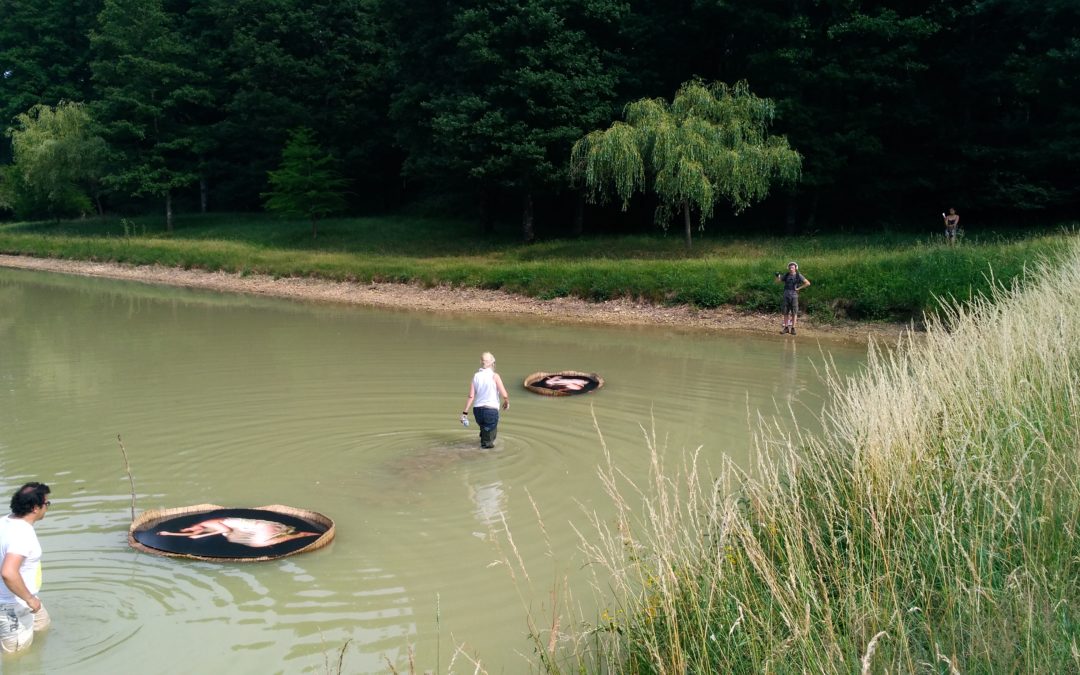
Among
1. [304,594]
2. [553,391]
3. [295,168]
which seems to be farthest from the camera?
[295,168]

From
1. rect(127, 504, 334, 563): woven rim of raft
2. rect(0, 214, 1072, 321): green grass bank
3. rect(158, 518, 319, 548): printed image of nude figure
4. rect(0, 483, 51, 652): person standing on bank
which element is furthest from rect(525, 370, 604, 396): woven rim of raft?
rect(0, 483, 51, 652): person standing on bank

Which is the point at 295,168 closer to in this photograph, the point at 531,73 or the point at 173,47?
the point at 173,47

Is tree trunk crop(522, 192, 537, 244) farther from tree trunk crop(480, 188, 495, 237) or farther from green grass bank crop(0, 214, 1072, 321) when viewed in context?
tree trunk crop(480, 188, 495, 237)

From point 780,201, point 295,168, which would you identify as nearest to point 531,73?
point 780,201

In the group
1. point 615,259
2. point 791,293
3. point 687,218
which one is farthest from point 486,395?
point 615,259

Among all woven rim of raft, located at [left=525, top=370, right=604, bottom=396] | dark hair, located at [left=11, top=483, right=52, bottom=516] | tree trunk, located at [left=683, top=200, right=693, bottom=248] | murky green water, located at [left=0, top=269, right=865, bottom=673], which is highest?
tree trunk, located at [left=683, top=200, right=693, bottom=248]

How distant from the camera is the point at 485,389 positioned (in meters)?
13.2

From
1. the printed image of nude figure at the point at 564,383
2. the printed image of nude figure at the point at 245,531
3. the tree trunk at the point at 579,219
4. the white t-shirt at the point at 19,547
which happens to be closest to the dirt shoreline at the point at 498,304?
the printed image of nude figure at the point at 564,383

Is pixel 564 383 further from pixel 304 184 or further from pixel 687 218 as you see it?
pixel 304 184

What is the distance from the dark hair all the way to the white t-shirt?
9 centimetres

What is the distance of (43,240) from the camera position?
51.2 m

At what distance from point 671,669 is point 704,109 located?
28536 millimetres

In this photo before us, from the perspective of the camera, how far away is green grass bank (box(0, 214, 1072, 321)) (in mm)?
24859

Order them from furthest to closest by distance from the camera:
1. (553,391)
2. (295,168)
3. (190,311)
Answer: (295,168)
(190,311)
(553,391)
